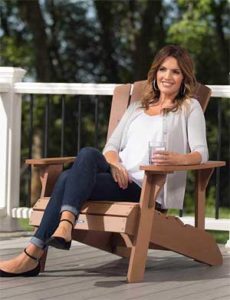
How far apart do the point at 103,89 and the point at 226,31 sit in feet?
35.8

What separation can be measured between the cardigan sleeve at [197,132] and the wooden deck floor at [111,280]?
1.86ft

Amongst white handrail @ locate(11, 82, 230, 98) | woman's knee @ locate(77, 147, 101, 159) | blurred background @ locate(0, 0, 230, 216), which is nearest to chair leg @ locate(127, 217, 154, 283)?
woman's knee @ locate(77, 147, 101, 159)

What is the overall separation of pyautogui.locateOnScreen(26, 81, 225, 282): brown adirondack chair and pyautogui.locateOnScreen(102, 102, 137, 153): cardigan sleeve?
0.61ft

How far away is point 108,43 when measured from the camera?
16203mm

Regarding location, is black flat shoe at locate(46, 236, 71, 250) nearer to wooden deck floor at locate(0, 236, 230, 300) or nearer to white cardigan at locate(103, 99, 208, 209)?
wooden deck floor at locate(0, 236, 230, 300)

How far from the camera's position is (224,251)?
4.96 meters

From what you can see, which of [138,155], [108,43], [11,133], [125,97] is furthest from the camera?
[108,43]

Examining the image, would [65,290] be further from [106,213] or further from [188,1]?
[188,1]

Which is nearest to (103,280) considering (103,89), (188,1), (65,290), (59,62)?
(65,290)

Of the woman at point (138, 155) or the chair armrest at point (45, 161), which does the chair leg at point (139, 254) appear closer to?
the woman at point (138, 155)

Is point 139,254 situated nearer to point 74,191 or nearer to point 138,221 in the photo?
point 138,221

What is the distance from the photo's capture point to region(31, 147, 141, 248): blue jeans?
3.92m

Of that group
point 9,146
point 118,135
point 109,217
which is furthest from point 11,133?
point 109,217

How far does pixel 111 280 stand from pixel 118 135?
0.77 meters
